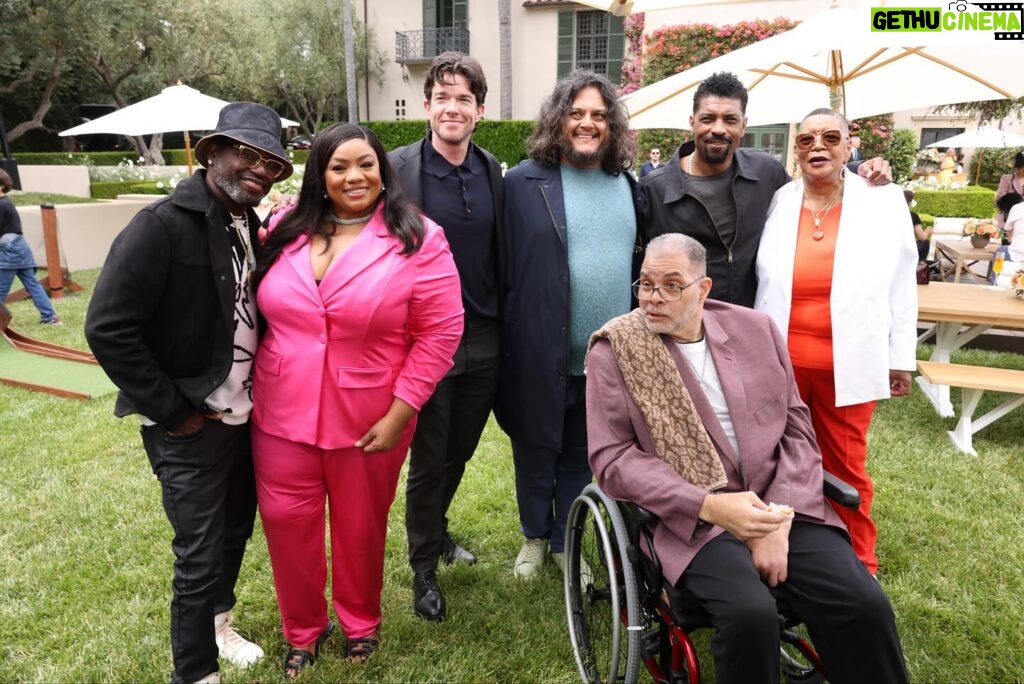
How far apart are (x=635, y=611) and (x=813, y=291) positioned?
149 cm

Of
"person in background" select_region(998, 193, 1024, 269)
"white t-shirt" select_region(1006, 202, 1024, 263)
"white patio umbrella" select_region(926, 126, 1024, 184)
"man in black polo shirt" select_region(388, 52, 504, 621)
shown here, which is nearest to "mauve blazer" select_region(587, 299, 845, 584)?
"man in black polo shirt" select_region(388, 52, 504, 621)

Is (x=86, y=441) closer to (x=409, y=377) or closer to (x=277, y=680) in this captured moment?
(x=277, y=680)

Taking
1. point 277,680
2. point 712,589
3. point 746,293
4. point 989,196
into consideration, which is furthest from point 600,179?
point 989,196

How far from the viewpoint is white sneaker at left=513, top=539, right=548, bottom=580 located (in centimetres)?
330

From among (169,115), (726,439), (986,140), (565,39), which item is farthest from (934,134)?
(726,439)

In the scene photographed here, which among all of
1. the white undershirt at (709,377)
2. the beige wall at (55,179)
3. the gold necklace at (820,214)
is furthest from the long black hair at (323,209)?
the beige wall at (55,179)

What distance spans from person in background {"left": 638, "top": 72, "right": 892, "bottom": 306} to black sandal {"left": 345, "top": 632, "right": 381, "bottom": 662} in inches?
76.1

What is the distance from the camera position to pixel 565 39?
22109 mm

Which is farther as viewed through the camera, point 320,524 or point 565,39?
point 565,39

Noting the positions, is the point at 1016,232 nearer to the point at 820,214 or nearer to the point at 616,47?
the point at 820,214

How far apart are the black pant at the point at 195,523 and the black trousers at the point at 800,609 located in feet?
4.77

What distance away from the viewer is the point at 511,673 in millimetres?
2627

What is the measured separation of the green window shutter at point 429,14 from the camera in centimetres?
2398

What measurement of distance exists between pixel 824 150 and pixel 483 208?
134cm
